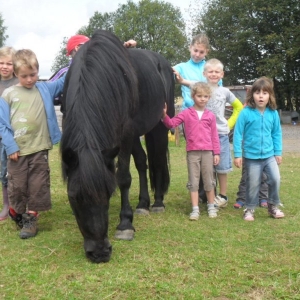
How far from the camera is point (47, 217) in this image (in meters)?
4.79

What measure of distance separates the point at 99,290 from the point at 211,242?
1364 millimetres

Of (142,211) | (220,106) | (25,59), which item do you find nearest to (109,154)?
(25,59)

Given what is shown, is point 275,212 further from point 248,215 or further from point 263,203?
point 263,203

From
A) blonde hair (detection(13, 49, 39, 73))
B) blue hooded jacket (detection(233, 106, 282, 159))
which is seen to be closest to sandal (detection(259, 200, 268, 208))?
blue hooded jacket (detection(233, 106, 282, 159))

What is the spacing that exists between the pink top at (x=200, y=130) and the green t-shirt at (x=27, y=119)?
155 cm

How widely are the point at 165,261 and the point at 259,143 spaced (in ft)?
6.50

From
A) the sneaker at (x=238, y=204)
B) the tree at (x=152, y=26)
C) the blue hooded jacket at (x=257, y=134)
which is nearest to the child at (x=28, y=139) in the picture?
the blue hooded jacket at (x=257, y=134)

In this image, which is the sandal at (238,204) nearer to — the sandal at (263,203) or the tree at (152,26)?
the sandal at (263,203)

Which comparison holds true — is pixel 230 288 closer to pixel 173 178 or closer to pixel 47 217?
pixel 47 217

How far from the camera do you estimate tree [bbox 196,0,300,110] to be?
29688 mm

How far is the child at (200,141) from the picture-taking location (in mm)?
4688

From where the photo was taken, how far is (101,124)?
3215 mm

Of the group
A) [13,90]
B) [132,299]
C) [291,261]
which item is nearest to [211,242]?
[291,261]

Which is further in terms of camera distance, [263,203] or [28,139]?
[263,203]
